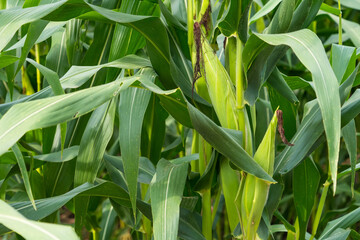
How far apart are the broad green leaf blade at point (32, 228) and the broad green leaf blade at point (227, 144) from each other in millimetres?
256

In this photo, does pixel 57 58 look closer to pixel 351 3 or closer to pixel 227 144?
pixel 227 144

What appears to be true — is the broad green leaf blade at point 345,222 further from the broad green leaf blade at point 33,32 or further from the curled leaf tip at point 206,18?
the broad green leaf blade at point 33,32

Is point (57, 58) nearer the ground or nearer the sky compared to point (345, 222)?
nearer the sky

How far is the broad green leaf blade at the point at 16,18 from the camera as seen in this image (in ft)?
2.32

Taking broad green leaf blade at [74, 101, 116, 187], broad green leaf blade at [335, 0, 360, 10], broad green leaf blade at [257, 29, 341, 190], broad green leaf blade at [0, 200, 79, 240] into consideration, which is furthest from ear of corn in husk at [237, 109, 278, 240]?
broad green leaf blade at [335, 0, 360, 10]

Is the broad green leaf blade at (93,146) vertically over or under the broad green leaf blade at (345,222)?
over

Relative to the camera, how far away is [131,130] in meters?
→ 0.78

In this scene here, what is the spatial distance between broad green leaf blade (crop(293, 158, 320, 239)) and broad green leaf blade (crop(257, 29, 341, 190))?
336 millimetres

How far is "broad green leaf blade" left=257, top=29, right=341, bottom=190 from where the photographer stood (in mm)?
610

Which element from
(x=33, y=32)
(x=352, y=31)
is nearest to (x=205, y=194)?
(x=33, y=32)

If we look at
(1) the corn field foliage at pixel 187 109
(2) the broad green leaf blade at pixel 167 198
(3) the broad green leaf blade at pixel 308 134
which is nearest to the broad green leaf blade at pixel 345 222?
(1) the corn field foliage at pixel 187 109

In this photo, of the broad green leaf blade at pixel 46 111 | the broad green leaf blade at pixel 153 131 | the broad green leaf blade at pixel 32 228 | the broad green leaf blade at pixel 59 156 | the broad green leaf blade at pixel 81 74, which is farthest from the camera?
the broad green leaf blade at pixel 153 131

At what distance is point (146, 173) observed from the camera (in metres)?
0.94

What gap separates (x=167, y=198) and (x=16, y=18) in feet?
1.06
